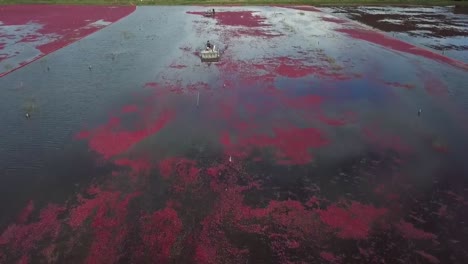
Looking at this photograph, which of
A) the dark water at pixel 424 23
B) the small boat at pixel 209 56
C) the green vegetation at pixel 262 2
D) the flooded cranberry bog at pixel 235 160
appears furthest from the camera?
the green vegetation at pixel 262 2

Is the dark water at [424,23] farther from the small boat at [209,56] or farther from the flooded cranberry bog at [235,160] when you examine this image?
the small boat at [209,56]

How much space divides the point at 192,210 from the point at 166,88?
9.82m

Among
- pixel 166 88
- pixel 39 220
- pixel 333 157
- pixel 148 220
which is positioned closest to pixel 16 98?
pixel 166 88

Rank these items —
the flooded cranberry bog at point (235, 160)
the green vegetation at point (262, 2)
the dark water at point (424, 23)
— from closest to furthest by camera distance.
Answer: the flooded cranberry bog at point (235, 160) < the dark water at point (424, 23) < the green vegetation at point (262, 2)

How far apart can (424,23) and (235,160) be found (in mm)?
30246

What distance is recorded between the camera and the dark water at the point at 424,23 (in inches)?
1065

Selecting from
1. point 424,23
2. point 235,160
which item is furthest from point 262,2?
point 235,160

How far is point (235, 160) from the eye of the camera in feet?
42.3

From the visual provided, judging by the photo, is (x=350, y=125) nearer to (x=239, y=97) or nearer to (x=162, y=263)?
(x=239, y=97)

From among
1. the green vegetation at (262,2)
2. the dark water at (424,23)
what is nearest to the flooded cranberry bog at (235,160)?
the dark water at (424,23)

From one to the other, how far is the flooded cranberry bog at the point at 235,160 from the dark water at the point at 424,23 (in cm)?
518

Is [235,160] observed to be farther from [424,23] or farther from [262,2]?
[262,2]

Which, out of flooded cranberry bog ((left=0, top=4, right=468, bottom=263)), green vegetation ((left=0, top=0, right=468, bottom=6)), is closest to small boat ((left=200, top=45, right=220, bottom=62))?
flooded cranberry bog ((left=0, top=4, right=468, bottom=263))

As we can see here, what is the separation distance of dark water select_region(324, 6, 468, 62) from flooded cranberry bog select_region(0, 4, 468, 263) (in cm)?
518
